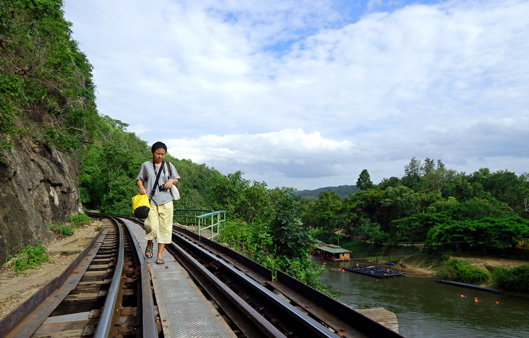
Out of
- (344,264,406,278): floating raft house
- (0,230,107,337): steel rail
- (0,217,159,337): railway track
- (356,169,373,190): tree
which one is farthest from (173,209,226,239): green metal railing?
(356,169,373,190): tree

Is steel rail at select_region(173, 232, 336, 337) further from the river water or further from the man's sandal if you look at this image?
the river water

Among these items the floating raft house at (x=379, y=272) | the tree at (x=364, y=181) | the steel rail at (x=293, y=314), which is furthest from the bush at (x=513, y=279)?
the tree at (x=364, y=181)

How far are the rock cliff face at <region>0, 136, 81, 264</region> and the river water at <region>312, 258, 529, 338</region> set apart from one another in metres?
16.8

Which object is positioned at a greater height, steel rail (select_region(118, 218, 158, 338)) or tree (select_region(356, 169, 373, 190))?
tree (select_region(356, 169, 373, 190))

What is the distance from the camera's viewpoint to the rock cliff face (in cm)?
713

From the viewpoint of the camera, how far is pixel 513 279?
32.2 m

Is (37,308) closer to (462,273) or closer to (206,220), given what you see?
(206,220)

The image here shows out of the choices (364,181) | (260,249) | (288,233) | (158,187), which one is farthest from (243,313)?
(364,181)

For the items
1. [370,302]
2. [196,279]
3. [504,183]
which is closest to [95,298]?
[196,279]

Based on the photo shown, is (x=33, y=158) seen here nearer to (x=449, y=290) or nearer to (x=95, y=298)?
(x=95, y=298)

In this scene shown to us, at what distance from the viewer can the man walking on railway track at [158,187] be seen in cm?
471

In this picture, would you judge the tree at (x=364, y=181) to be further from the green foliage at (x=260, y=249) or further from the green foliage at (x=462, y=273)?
the green foliage at (x=260, y=249)

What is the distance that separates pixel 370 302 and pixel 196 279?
31.5 metres

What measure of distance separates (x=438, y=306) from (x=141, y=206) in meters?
34.1
